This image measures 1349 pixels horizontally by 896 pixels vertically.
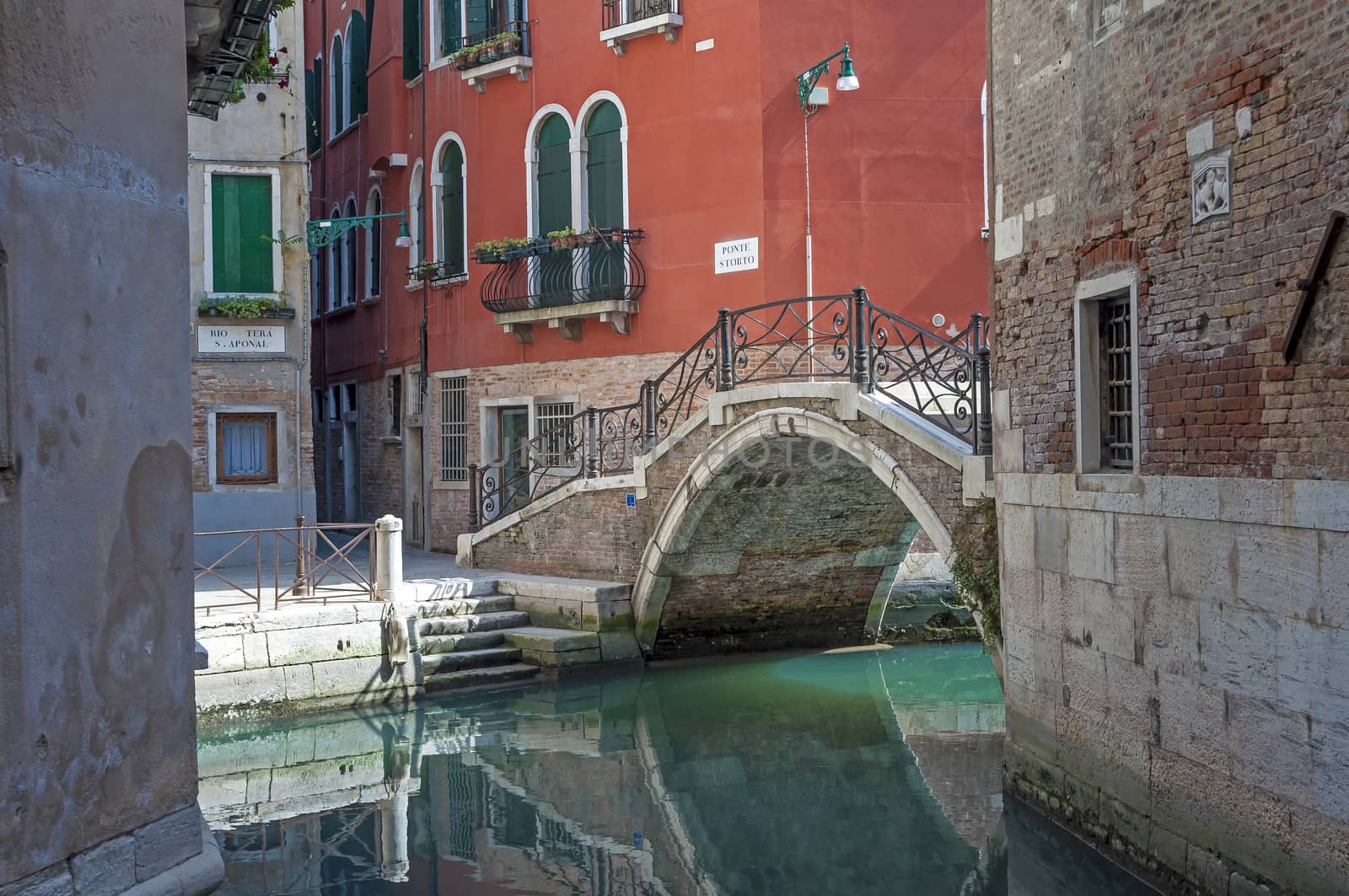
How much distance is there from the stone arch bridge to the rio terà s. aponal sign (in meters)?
2.55

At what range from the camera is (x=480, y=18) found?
17203mm

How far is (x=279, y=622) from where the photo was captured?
12.0 meters

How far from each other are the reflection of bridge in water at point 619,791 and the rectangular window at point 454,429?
5.30 m

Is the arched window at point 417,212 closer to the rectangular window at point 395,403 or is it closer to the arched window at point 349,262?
the rectangular window at point 395,403

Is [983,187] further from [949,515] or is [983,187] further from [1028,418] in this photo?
[1028,418]

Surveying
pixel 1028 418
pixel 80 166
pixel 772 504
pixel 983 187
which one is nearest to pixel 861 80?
pixel 983 187

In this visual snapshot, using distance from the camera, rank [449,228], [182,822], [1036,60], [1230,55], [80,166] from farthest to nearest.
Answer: [449,228] < [1036,60] < [1230,55] < [182,822] < [80,166]

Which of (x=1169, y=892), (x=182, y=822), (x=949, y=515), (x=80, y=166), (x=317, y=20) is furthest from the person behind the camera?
(x=317, y=20)

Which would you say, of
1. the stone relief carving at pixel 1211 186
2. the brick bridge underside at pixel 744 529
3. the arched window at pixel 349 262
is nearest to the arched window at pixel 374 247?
the arched window at pixel 349 262

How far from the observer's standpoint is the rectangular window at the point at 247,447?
16141 mm

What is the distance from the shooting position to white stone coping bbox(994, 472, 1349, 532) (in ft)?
18.5

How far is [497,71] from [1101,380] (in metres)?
10.6

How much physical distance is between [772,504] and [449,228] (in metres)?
6.45

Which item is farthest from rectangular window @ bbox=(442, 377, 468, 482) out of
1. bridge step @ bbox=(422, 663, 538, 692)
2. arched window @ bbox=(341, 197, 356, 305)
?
bridge step @ bbox=(422, 663, 538, 692)
